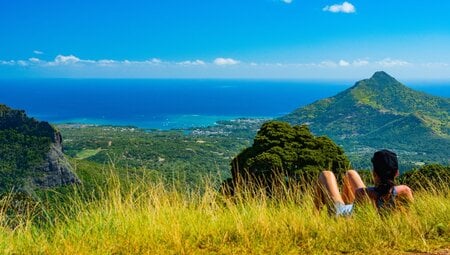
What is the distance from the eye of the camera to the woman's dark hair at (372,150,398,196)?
493cm

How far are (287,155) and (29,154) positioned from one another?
73.5 m

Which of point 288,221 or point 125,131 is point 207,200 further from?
point 125,131

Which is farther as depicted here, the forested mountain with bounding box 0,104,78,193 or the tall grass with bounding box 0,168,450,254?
the forested mountain with bounding box 0,104,78,193

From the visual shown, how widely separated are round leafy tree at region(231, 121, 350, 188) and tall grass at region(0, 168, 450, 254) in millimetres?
16441

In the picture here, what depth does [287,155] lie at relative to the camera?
22594 millimetres

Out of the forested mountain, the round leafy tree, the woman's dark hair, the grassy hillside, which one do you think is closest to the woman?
the woman's dark hair

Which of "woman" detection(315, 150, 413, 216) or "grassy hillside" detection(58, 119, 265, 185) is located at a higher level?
"woman" detection(315, 150, 413, 216)

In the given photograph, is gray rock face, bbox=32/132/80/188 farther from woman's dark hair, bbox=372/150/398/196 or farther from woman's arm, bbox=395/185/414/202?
woman's arm, bbox=395/185/414/202

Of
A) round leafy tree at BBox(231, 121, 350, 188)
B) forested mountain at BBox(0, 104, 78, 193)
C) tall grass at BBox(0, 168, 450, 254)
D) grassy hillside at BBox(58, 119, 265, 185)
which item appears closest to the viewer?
tall grass at BBox(0, 168, 450, 254)

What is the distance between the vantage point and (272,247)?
3971 millimetres

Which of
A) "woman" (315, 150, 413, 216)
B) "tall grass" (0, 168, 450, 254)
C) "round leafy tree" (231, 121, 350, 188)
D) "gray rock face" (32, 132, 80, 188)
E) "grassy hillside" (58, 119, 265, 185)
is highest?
"woman" (315, 150, 413, 216)

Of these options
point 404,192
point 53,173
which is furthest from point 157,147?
point 404,192

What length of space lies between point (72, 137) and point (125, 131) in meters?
28.0

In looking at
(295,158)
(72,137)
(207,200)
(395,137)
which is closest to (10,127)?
(72,137)
